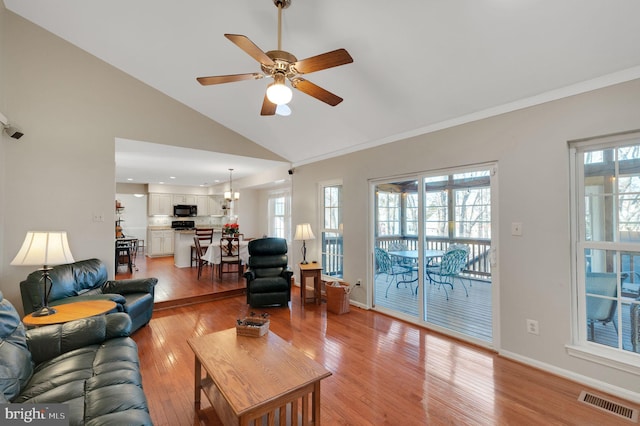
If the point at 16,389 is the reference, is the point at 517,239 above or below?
above

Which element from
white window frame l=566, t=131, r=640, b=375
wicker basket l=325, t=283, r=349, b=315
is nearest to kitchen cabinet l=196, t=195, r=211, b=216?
wicker basket l=325, t=283, r=349, b=315

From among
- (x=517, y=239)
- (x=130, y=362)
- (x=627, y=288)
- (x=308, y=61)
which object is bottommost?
(x=130, y=362)

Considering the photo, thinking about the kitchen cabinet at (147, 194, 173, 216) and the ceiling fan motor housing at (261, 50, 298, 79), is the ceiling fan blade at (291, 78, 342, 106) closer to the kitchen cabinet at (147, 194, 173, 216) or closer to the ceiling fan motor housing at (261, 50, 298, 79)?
the ceiling fan motor housing at (261, 50, 298, 79)

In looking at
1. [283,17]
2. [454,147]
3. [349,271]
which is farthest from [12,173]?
[454,147]

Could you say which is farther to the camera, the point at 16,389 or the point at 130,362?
the point at 130,362

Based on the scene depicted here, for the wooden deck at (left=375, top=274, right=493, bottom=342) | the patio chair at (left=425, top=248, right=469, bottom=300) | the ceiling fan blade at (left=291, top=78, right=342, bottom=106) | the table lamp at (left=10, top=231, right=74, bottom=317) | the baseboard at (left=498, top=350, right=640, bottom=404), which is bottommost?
the baseboard at (left=498, top=350, right=640, bottom=404)

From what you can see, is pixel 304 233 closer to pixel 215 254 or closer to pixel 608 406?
pixel 215 254

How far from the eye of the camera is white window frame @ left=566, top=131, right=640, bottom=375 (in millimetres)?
2354

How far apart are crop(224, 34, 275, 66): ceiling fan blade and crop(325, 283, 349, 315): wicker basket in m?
3.07

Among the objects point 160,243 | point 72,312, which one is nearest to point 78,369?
point 72,312

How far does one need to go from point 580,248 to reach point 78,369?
13.1 ft

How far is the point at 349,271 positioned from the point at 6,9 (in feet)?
18.0

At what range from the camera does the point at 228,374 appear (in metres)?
1.71

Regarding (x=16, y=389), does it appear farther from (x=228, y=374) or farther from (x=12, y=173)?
(x=12, y=173)
